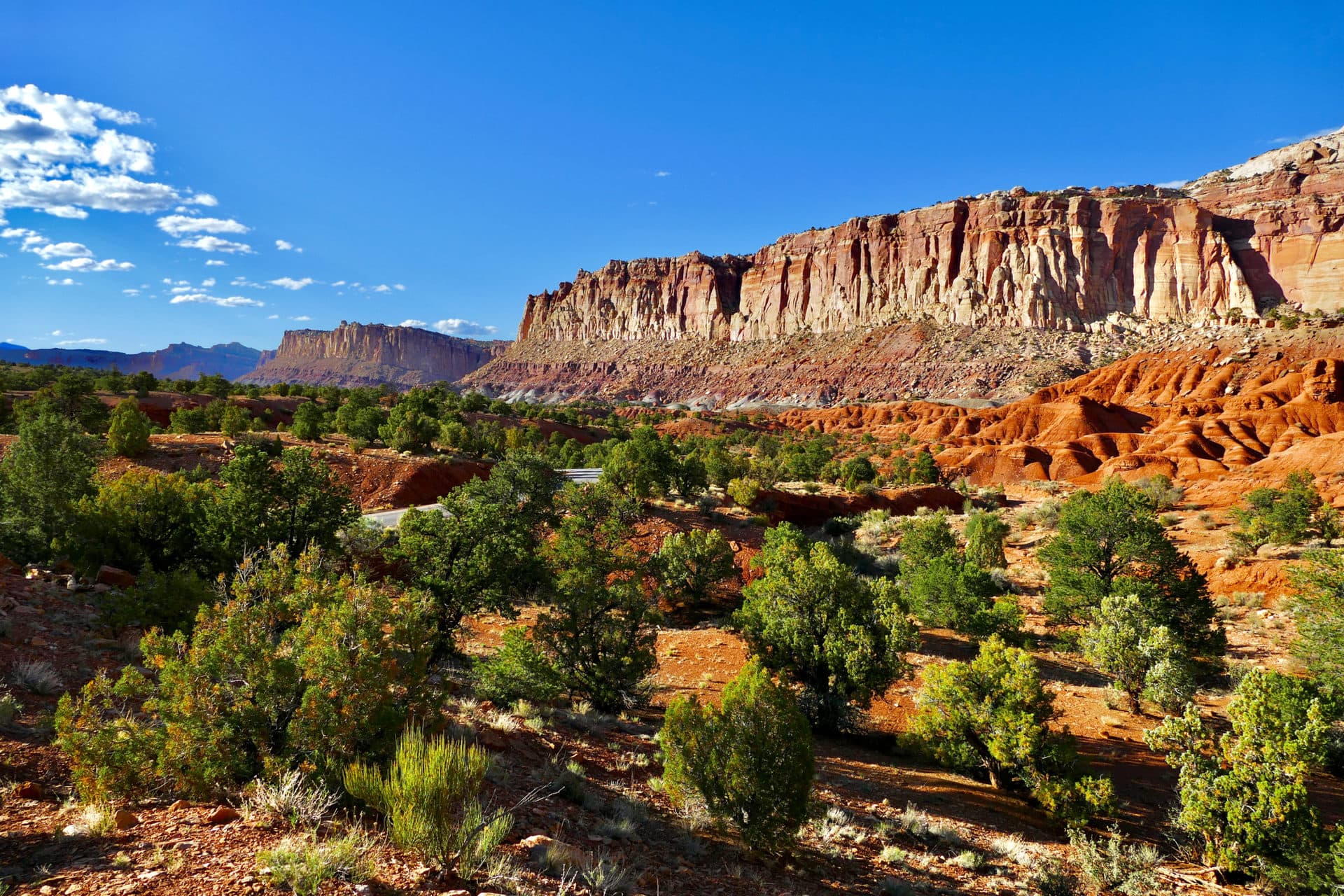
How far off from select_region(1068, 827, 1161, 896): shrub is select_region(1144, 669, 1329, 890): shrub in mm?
940

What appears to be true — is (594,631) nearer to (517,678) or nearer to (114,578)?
(517,678)

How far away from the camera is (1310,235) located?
11119 cm

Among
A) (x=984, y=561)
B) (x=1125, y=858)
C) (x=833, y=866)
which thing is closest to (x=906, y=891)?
(x=833, y=866)

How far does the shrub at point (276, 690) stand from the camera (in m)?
6.26

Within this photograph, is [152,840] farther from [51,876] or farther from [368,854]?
[368,854]

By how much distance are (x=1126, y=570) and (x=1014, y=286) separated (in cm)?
12359

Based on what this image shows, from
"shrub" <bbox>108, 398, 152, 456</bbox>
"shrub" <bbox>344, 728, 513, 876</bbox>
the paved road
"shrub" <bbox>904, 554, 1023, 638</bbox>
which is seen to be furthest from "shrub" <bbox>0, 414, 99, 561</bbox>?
"shrub" <bbox>904, 554, 1023, 638</bbox>

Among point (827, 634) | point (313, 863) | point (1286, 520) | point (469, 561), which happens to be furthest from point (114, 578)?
point (1286, 520)

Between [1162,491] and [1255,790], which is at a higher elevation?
[1162,491]

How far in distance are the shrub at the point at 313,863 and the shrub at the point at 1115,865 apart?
9934 millimetres

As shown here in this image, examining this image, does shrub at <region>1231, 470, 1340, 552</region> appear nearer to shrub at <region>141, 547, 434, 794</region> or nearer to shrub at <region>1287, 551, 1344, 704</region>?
shrub at <region>1287, 551, 1344, 704</region>

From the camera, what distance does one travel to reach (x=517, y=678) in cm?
1187

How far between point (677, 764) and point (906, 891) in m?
3.18

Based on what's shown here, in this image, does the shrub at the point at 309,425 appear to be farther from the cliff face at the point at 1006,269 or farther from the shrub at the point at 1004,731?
the cliff face at the point at 1006,269
